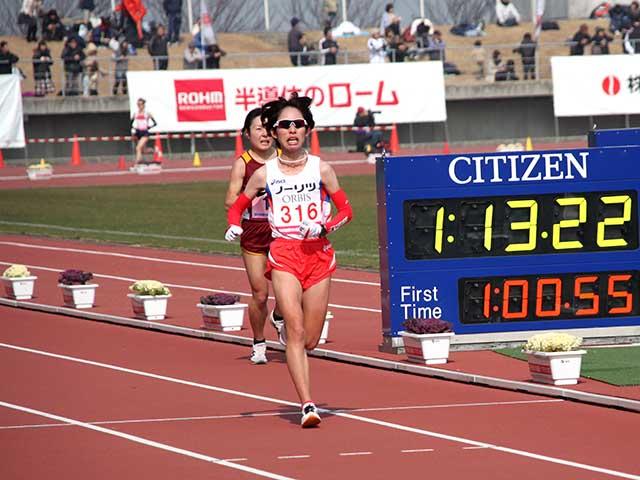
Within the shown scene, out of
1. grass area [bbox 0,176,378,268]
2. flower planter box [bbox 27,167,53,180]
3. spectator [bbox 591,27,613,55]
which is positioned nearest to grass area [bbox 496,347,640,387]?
grass area [bbox 0,176,378,268]

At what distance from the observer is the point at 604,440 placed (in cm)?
1071

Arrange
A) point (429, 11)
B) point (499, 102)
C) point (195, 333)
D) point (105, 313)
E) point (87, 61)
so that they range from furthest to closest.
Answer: point (429, 11) < point (499, 102) < point (87, 61) < point (105, 313) < point (195, 333)

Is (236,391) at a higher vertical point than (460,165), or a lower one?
lower

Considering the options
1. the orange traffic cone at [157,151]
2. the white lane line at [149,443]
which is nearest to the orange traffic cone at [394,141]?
the orange traffic cone at [157,151]

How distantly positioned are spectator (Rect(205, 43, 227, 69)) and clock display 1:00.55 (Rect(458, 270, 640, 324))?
3442cm

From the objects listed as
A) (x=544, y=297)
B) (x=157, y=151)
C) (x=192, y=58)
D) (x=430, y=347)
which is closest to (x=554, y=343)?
(x=430, y=347)

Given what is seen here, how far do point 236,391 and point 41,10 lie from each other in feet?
138

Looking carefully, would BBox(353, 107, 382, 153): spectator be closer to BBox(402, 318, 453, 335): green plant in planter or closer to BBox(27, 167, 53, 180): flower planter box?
BBox(27, 167, 53, 180): flower planter box

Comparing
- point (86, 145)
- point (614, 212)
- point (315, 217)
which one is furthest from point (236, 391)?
point (86, 145)

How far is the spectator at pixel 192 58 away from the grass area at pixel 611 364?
35222 mm

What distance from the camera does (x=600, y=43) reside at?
2062 inches

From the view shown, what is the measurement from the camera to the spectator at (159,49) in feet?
160

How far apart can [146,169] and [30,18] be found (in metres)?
11.0

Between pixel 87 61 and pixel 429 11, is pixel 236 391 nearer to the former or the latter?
pixel 87 61
